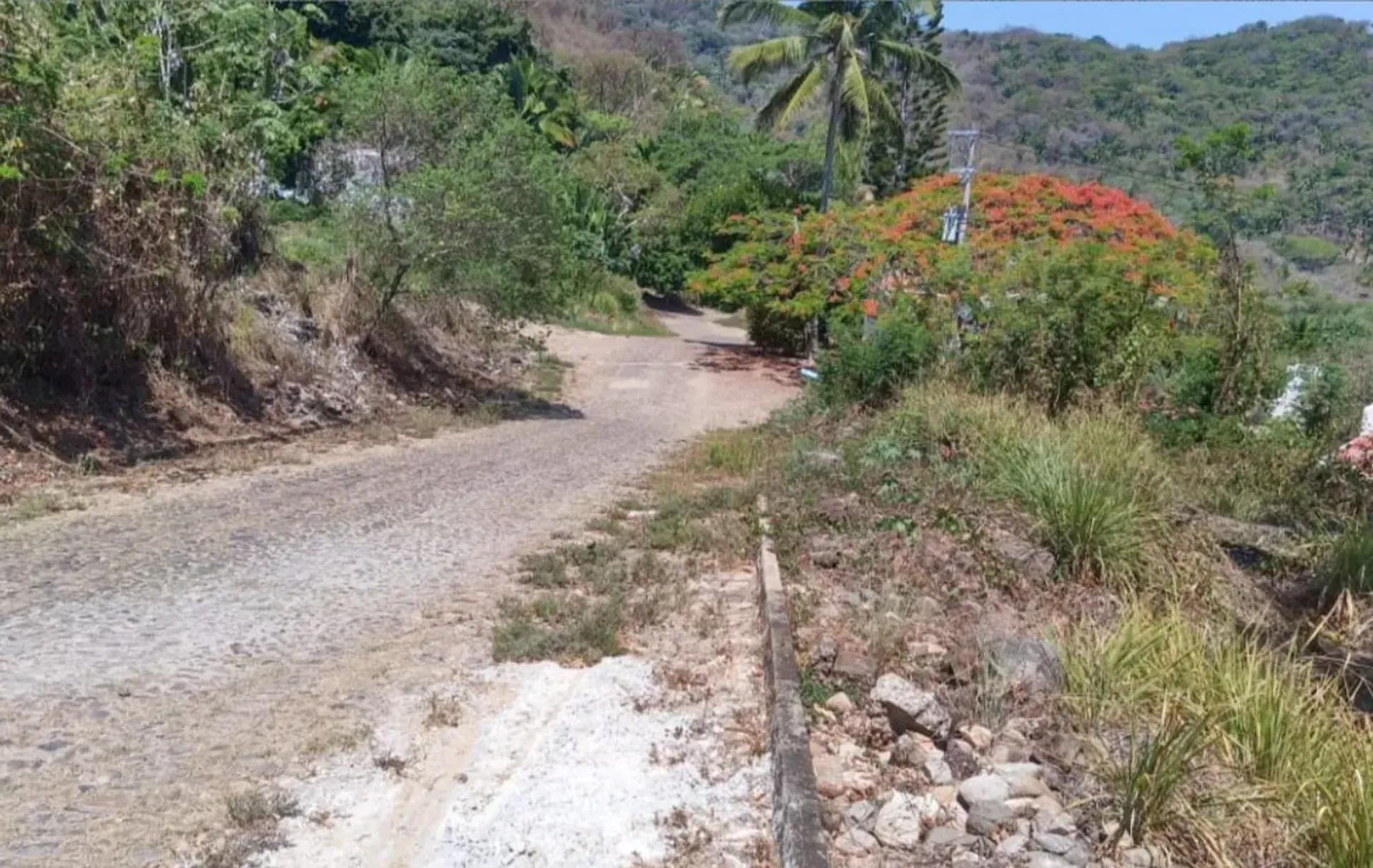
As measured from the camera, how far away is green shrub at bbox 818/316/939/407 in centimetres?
1390

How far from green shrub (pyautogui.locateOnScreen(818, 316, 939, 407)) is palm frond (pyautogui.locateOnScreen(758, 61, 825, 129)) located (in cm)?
1340

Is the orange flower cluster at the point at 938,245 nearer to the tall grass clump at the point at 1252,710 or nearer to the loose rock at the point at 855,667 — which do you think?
the tall grass clump at the point at 1252,710

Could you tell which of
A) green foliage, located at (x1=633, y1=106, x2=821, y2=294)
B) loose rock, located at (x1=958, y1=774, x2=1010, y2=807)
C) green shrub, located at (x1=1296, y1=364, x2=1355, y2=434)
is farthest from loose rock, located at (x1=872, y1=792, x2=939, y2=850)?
green foliage, located at (x1=633, y1=106, x2=821, y2=294)

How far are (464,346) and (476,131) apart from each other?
4580 mm

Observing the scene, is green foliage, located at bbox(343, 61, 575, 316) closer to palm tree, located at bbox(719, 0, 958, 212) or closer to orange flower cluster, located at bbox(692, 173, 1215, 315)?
orange flower cluster, located at bbox(692, 173, 1215, 315)

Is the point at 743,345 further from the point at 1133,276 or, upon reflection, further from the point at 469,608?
the point at 469,608

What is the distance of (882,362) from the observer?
552 inches

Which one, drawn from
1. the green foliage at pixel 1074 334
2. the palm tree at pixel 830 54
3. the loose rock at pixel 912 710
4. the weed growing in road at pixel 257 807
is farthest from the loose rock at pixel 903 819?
the palm tree at pixel 830 54

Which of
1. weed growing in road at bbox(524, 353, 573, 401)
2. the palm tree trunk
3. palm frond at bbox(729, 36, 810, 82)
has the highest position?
palm frond at bbox(729, 36, 810, 82)

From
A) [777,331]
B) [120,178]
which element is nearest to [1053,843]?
[120,178]

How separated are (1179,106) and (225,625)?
302ft

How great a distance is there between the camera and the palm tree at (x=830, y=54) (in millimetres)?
26281

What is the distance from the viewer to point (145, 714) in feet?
16.4

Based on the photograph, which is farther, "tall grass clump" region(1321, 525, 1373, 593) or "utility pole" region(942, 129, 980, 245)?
"utility pole" region(942, 129, 980, 245)
